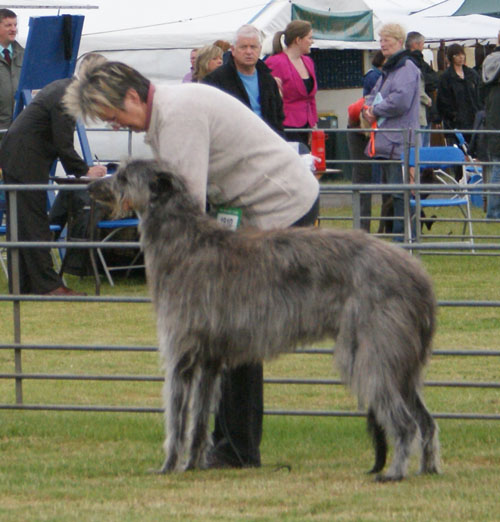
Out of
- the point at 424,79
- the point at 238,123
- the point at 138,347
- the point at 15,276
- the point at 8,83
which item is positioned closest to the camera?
the point at 238,123

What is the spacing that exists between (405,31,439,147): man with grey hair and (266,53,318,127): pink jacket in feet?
4.52

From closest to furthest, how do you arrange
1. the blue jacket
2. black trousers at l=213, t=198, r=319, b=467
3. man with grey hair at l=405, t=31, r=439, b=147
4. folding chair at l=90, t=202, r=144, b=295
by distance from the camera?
black trousers at l=213, t=198, r=319, b=467 → folding chair at l=90, t=202, r=144, b=295 → the blue jacket → man with grey hair at l=405, t=31, r=439, b=147

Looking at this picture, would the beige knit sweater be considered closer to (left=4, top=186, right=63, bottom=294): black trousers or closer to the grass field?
the grass field

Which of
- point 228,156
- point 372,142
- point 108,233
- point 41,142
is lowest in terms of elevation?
point 108,233

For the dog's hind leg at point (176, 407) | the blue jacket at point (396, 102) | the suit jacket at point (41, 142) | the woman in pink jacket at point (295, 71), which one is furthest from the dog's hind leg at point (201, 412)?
the blue jacket at point (396, 102)

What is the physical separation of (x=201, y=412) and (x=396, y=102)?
26.2ft

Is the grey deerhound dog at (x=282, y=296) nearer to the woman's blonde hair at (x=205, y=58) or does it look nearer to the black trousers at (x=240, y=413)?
the black trousers at (x=240, y=413)

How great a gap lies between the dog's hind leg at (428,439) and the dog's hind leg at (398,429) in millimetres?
125

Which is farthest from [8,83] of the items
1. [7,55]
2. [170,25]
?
[170,25]

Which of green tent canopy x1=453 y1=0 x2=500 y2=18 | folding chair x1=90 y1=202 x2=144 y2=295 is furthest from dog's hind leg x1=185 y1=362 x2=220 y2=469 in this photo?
green tent canopy x1=453 y1=0 x2=500 y2=18

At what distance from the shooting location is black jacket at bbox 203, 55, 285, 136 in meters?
9.48

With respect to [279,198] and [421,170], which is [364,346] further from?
[421,170]

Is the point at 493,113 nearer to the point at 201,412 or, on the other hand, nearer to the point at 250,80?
the point at 250,80

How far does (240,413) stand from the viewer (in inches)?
221
